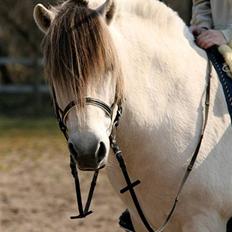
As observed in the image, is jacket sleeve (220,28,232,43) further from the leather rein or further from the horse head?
the horse head

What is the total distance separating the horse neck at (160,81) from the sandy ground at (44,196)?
330cm

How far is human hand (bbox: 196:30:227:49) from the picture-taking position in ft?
11.5

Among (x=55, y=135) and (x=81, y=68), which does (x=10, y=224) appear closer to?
(x=81, y=68)

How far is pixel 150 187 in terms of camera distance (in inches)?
130

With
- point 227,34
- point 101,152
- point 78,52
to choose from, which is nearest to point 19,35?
point 227,34

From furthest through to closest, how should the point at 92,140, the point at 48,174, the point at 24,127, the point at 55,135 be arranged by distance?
the point at 24,127 < the point at 55,135 < the point at 48,174 < the point at 92,140

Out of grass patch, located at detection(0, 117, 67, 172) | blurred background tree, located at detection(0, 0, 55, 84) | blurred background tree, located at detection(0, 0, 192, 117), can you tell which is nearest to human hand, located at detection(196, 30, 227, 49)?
grass patch, located at detection(0, 117, 67, 172)

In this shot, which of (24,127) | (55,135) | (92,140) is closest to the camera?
(92,140)

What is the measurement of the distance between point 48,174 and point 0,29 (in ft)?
47.1

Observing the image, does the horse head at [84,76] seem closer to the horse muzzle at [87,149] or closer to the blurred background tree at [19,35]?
the horse muzzle at [87,149]

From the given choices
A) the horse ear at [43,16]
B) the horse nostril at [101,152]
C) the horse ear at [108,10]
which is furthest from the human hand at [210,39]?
the horse nostril at [101,152]

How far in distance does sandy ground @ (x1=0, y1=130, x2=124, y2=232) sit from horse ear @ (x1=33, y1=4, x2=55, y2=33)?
11.8 ft

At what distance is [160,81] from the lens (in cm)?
328

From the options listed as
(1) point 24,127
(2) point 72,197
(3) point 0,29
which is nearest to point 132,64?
(2) point 72,197
